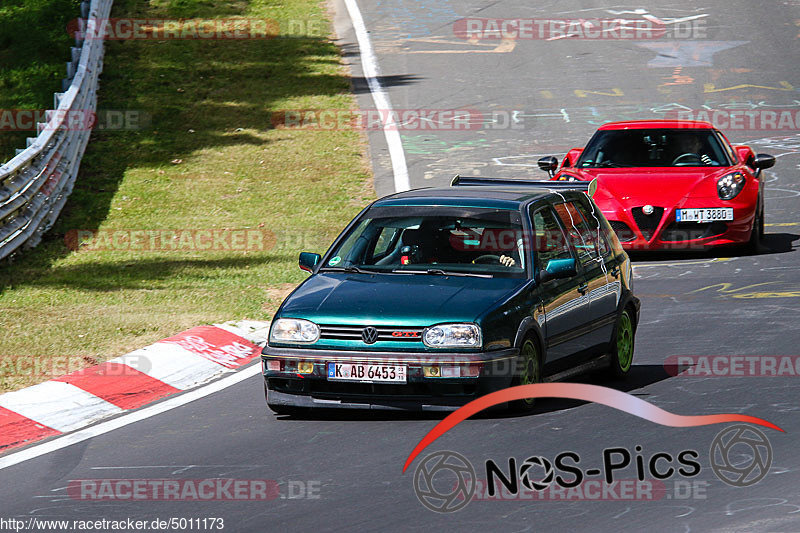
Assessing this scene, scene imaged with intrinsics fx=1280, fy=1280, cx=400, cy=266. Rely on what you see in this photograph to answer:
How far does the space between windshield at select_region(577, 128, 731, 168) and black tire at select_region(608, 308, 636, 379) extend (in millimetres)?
6251

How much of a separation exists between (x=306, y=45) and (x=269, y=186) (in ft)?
34.5

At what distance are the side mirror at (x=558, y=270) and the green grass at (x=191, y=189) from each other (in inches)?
153

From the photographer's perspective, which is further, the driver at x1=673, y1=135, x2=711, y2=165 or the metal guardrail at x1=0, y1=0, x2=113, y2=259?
the driver at x1=673, y1=135, x2=711, y2=165

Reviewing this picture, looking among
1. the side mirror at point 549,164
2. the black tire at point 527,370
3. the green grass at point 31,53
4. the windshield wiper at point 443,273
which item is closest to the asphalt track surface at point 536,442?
the black tire at point 527,370

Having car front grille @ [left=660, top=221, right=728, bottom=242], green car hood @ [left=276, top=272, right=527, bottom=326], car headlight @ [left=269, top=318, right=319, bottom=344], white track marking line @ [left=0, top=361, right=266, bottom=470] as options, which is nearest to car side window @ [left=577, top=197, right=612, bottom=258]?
green car hood @ [left=276, top=272, right=527, bottom=326]

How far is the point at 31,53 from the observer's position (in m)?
27.5

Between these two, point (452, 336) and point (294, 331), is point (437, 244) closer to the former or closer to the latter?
point (452, 336)

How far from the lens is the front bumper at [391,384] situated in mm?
8133

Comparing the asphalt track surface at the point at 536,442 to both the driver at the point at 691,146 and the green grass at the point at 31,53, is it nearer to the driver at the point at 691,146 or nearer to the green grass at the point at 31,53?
the driver at the point at 691,146

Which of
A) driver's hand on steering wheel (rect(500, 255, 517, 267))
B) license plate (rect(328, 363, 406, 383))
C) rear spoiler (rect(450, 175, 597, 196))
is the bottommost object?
license plate (rect(328, 363, 406, 383))

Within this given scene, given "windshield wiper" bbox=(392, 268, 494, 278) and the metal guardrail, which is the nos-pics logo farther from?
the metal guardrail

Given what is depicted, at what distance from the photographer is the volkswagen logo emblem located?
26.9ft

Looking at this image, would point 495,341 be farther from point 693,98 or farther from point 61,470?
point 693,98

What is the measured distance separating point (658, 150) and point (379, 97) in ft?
35.7
